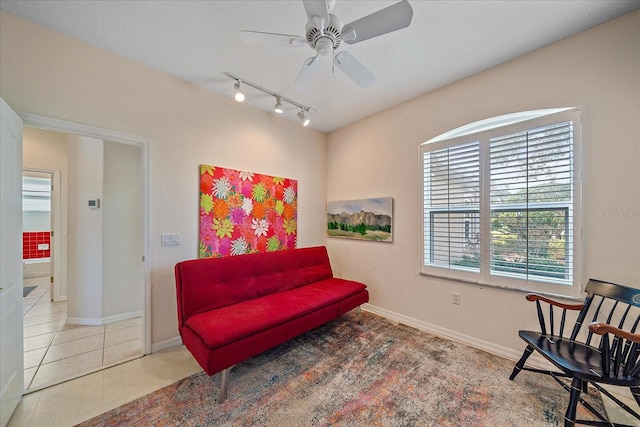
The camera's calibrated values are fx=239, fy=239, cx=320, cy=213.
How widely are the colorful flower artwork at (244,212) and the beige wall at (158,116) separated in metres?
0.11

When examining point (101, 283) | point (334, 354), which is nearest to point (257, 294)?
point (334, 354)

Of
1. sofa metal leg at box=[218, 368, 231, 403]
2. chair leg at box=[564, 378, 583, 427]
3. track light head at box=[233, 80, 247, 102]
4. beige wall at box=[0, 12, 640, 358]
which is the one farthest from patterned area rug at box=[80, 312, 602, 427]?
track light head at box=[233, 80, 247, 102]

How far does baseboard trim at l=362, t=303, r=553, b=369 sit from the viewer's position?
2.05 m

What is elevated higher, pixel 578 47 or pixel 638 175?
pixel 578 47

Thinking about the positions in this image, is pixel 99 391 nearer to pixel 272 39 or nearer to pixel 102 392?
pixel 102 392

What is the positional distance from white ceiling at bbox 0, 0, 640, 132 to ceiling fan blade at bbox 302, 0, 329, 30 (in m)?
0.47

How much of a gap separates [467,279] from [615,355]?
3.53 feet

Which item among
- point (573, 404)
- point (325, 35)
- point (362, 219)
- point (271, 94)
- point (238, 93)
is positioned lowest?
point (573, 404)

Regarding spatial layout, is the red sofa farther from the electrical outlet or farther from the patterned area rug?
the electrical outlet

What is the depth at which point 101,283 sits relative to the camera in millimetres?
2898

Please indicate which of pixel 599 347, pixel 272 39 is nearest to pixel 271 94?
pixel 272 39

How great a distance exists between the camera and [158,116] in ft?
7.65

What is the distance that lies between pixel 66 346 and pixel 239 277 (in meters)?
1.78

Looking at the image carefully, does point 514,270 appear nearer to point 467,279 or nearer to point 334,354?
point 467,279
